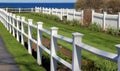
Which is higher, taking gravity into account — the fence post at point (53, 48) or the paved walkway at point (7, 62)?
the fence post at point (53, 48)

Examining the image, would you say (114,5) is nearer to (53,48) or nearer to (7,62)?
(7,62)

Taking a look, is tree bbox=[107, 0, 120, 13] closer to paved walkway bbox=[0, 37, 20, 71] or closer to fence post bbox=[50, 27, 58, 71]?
paved walkway bbox=[0, 37, 20, 71]

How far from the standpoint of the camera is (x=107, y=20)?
25125 mm

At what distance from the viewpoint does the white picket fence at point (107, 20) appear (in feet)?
77.4

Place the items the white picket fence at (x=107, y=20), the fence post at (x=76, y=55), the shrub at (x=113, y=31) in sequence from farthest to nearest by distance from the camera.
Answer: the white picket fence at (x=107, y=20) → the shrub at (x=113, y=31) → the fence post at (x=76, y=55)

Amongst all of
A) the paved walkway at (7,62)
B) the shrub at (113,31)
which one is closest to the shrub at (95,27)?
the shrub at (113,31)

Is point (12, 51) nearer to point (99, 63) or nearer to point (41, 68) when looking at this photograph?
point (41, 68)

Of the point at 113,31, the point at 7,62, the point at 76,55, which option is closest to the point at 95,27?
the point at 113,31

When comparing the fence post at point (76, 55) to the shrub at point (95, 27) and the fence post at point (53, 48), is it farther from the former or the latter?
the shrub at point (95, 27)

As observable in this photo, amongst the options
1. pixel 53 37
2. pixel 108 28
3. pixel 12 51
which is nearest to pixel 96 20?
pixel 108 28

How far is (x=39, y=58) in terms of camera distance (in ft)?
41.8

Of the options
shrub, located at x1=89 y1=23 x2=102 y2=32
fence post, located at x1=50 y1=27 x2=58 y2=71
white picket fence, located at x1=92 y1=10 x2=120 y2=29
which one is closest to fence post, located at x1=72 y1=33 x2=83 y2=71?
fence post, located at x1=50 y1=27 x2=58 y2=71

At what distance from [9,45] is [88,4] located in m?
26.5

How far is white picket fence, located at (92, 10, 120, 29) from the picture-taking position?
23578 millimetres
